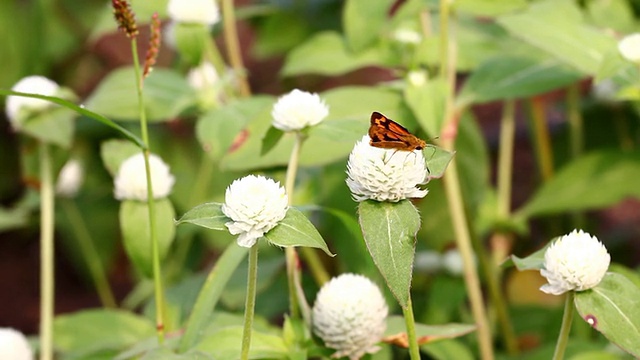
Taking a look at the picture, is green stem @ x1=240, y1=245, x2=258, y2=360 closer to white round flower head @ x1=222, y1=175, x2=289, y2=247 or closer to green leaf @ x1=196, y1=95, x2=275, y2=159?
white round flower head @ x1=222, y1=175, x2=289, y2=247

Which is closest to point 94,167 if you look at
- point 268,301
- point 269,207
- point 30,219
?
point 30,219

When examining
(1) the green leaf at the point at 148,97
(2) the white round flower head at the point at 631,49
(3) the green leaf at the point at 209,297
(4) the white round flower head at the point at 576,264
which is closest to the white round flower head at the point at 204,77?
(1) the green leaf at the point at 148,97

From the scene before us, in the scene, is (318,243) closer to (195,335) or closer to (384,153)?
(384,153)

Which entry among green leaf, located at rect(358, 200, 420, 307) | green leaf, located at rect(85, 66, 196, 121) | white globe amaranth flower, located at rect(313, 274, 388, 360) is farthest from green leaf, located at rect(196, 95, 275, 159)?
green leaf, located at rect(358, 200, 420, 307)

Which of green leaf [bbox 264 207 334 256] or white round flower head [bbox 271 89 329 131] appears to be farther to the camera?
white round flower head [bbox 271 89 329 131]

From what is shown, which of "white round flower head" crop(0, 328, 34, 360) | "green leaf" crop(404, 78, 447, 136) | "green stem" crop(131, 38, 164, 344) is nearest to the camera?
"green stem" crop(131, 38, 164, 344)

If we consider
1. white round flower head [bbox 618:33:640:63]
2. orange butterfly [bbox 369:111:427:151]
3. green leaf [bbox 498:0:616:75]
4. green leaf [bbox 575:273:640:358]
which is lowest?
green leaf [bbox 575:273:640:358]

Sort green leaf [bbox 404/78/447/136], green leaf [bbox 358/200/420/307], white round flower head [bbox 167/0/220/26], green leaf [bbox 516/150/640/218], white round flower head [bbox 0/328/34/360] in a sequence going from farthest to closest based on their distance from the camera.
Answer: green leaf [bbox 516/150/640/218]
white round flower head [bbox 167/0/220/26]
green leaf [bbox 404/78/447/136]
white round flower head [bbox 0/328/34/360]
green leaf [bbox 358/200/420/307]

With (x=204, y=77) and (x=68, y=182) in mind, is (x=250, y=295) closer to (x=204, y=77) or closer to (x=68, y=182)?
(x=204, y=77)
